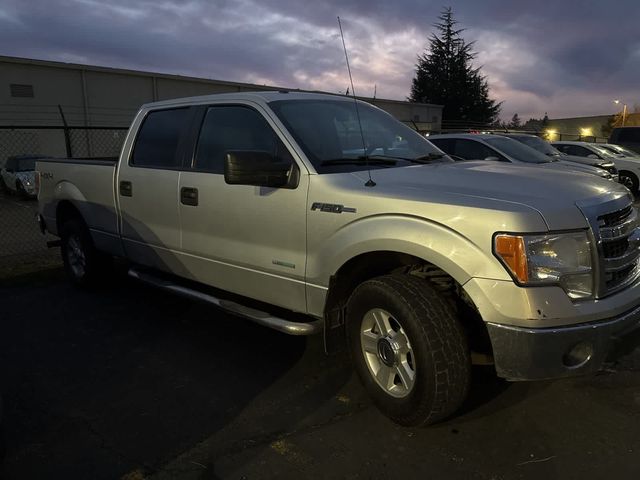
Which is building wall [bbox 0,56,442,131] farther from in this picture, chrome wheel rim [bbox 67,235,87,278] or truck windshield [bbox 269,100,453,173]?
truck windshield [bbox 269,100,453,173]

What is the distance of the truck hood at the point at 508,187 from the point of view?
2688 millimetres

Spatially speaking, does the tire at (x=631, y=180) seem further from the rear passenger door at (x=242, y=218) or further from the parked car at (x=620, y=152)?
the rear passenger door at (x=242, y=218)

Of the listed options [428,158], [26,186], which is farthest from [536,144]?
[26,186]

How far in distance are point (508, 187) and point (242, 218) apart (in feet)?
5.83

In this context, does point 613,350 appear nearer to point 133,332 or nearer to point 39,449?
point 39,449

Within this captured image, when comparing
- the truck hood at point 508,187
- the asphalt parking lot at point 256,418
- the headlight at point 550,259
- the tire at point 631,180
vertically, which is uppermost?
the truck hood at point 508,187

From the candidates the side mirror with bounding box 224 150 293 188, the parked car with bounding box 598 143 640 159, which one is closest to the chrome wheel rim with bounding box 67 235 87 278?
the side mirror with bounding box 224 150 293 188

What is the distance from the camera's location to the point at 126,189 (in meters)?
4.89

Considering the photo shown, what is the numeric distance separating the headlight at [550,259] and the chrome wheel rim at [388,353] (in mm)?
714

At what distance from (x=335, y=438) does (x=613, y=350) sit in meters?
1.52

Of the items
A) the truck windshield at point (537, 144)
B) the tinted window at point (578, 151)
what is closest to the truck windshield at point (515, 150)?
the truck windshield at point (537, 144)

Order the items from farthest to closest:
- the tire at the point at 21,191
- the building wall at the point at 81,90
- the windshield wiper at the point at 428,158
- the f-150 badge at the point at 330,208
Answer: the building wall at the point at 81,90, the tire at the point at 21,191, the windshield wiper at the point at 428,158, the f-150 badge at the point at 330,208

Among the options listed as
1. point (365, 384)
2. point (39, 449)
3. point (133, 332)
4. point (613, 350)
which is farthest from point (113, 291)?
point (613, 350)

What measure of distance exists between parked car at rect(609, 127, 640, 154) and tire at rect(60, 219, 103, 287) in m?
18.2
